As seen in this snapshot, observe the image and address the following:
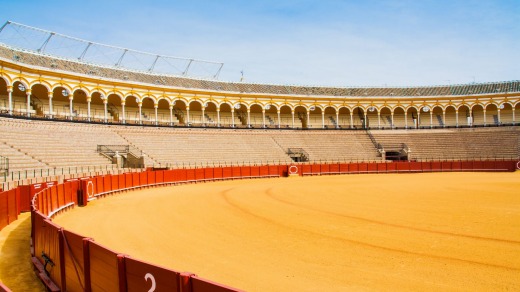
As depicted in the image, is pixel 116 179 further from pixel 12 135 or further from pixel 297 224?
pixel 297 224

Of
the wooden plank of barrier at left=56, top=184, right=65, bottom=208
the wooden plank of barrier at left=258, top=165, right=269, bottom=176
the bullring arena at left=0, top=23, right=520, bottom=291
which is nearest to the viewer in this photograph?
the bullring arena at left=0, top=23, right=520, bottom=291

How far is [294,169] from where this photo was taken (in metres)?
34.0

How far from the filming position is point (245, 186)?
2400 cm

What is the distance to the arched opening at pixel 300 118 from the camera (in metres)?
51.7

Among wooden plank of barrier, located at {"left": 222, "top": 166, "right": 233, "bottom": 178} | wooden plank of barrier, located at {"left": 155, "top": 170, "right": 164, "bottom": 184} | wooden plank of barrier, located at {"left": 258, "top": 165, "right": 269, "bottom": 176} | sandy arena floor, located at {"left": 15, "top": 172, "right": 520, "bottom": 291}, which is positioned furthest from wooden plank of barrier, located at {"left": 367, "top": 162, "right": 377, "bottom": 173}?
sandy arena floor, located at {"left": 15, "top": 172, "right": 520, "bottom": 291}

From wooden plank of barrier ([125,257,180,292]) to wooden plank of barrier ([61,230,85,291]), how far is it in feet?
4.48

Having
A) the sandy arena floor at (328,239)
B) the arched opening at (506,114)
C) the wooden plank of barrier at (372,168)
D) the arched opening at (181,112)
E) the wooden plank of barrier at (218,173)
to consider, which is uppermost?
the arched opening at (181,112)

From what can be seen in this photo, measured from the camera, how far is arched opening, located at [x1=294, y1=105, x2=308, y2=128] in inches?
2035

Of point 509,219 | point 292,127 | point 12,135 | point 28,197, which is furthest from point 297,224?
point 292,127

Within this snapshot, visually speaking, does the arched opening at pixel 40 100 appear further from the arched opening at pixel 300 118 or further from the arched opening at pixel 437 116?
the arched opening at pixel 437 116

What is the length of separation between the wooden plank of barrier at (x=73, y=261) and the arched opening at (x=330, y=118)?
47.1m

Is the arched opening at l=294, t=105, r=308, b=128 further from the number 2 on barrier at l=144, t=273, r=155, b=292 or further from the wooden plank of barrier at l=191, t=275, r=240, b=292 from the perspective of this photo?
the wooden plank of barrier at l=191, t=275, r=240, b=292

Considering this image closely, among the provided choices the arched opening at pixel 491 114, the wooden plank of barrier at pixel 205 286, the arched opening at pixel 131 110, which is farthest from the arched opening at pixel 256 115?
the wooden plank of barrier at pixel 205 286

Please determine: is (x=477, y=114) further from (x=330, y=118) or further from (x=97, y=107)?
(x=97, y=107)
